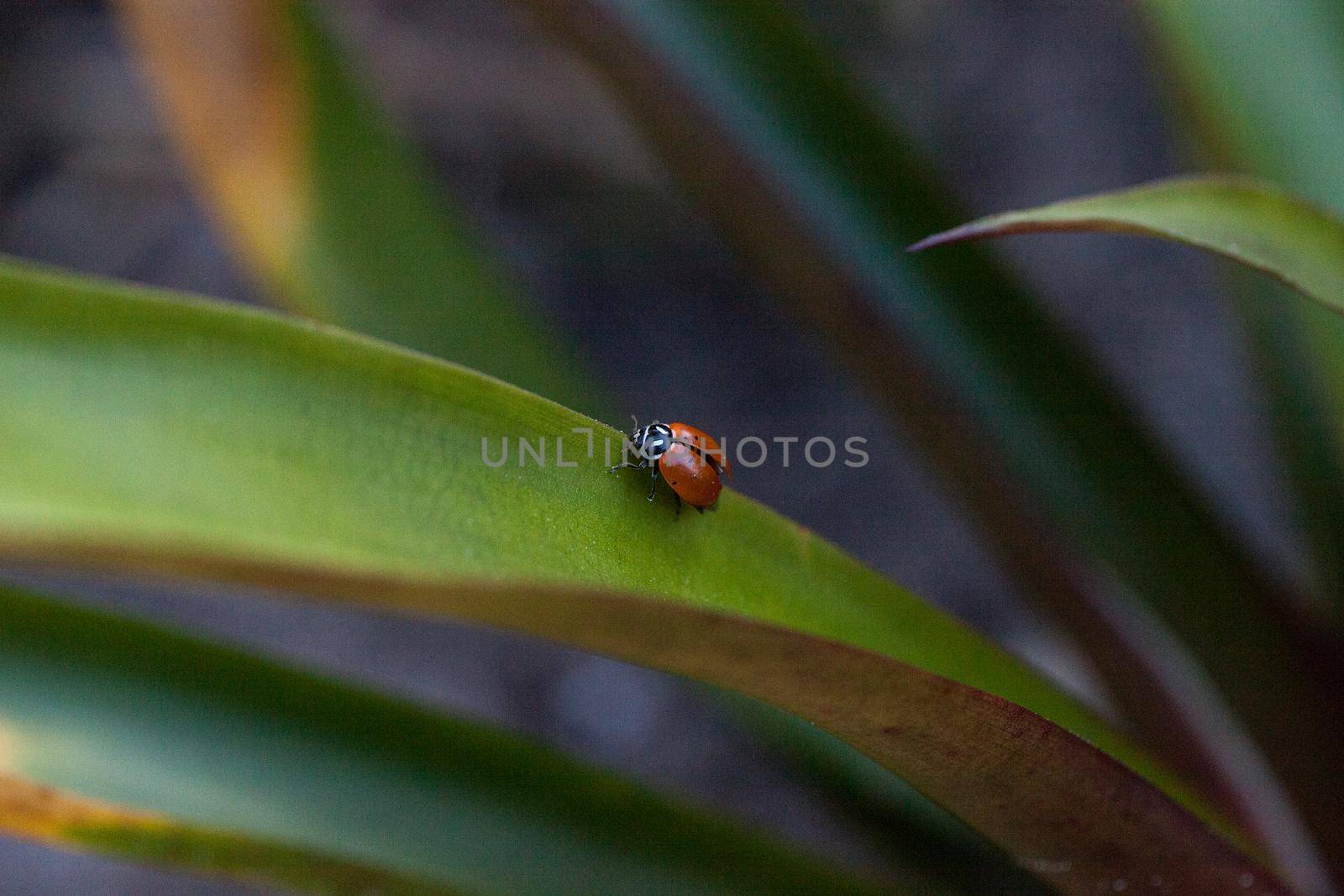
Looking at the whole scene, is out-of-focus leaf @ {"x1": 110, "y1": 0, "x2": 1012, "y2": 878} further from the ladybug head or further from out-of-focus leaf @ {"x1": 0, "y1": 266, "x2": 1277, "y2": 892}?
out-of-focus leaf @ {"x1": 0, "y1": 266, "x2": 1277, "y2": 892}

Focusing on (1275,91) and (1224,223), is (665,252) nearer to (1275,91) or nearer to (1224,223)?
(1275,91)

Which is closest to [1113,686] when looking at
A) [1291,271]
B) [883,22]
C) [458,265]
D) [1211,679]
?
[1211,679]

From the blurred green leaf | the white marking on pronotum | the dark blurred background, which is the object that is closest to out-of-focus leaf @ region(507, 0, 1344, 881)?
the blurred green leaf

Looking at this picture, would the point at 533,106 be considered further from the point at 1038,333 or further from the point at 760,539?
the point at 760,539

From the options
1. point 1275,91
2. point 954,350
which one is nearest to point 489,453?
point 954,350

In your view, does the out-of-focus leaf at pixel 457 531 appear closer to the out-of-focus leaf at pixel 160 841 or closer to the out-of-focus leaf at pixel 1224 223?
the out-of-focus leaf at pixel 1224 223
